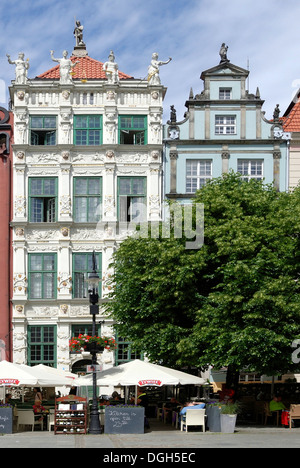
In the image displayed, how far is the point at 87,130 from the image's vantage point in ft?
134

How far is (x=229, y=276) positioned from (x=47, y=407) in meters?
7.83

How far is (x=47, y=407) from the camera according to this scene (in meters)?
29.2

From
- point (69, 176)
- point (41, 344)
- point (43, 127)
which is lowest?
point (41, 344)

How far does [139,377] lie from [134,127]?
17635 mm

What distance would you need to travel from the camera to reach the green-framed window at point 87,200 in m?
40.3

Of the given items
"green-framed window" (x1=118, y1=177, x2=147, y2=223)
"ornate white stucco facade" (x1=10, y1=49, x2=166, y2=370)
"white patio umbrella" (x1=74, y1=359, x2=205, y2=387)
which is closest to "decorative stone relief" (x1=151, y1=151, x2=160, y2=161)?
"ornate white stucco facade" (x1=10, y1=49, x2=166, y2=370)

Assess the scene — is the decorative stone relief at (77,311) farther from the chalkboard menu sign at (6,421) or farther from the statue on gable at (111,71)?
the chalkboard menu sign at (6,421)

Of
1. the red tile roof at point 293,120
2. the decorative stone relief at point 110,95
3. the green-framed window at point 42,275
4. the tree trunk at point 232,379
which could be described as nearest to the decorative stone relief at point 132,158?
the decorative stone relief at point 110,95

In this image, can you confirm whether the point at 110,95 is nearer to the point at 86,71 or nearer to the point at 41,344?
the point at 86,71

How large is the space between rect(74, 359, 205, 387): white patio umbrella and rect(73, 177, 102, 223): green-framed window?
45.9ft

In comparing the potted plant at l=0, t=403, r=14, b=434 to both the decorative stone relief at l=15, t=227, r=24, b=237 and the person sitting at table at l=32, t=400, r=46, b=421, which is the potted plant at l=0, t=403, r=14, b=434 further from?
the decorative stone relief at l=15, t=227, r=24, b=237

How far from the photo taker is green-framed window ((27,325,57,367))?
39281mm

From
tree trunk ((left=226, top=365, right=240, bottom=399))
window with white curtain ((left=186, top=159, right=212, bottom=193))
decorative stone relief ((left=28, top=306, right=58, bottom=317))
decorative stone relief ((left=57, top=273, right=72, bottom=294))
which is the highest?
window with white curtain ((left=186, top=159, right=212, bottom=193))

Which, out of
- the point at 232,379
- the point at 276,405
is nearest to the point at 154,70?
the point at 232,379
